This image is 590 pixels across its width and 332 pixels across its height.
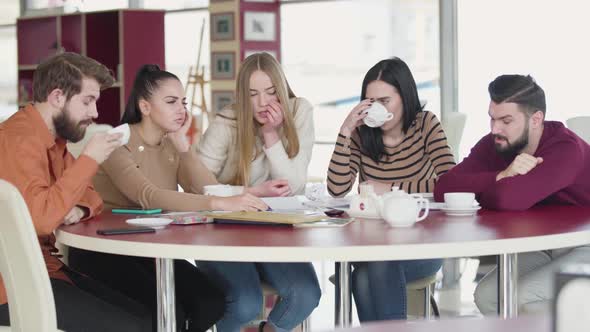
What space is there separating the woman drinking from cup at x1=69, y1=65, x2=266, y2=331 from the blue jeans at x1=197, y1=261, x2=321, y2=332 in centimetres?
8

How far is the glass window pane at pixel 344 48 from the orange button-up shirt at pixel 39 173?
469 cm

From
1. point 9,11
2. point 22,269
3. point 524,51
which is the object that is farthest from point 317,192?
point 9,11

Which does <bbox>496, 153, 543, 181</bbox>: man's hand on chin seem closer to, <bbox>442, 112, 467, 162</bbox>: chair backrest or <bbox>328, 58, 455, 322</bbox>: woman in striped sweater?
<bbox>328, 58, 455, 322</bbox>: woman in striped sweater

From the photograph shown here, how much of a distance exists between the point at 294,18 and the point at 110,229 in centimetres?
592

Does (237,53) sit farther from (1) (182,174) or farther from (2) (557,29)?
(1) (182,174)

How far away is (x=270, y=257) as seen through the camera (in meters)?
2.04

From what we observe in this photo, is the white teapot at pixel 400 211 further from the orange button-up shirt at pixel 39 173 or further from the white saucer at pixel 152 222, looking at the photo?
the orange button-up shirt at pixel 39 173

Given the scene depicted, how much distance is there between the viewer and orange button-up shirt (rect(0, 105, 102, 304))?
238 centimetres

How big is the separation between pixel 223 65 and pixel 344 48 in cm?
121

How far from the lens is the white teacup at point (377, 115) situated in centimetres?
320

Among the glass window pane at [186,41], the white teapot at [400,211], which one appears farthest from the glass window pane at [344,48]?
the white teapot at [400,211]

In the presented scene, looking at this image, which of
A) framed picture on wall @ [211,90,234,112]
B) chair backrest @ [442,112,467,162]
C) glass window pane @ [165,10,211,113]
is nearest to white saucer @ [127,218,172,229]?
chair backrest @ [442,112,467,162]

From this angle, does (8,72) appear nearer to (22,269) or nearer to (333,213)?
(333,213)

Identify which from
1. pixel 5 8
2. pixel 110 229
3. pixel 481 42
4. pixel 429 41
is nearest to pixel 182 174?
pixel 110 229
